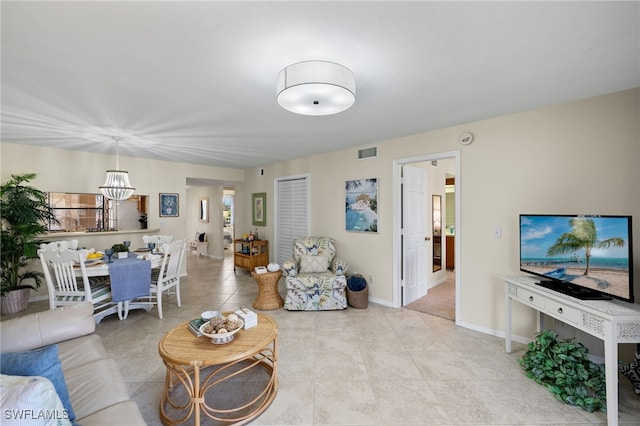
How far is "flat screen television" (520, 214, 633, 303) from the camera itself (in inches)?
74.7

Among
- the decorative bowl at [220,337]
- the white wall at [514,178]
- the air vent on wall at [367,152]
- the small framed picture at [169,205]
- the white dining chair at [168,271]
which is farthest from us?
the small framed picture at [169,205]

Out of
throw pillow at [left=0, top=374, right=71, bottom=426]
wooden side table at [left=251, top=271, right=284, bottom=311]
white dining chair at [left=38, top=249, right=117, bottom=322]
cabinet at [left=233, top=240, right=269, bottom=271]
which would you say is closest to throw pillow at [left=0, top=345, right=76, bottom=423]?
throw pillow at [left=0, top=374, right=71, bottom=426]

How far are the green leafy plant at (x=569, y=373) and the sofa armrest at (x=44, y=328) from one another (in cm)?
352

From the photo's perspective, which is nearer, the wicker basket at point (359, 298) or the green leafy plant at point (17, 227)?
the green leafy plant at point (17, 227)

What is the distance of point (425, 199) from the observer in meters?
4.43

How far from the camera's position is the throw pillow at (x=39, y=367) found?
3.76ft

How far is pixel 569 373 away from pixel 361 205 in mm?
2839

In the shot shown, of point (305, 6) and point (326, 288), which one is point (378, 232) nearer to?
point (326, 288)

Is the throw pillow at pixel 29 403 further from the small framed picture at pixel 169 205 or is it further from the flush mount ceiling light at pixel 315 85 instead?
the small framed picture at pixel 169 205

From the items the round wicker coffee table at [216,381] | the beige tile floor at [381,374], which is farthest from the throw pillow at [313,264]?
the round wicker coffee table at [216,381]

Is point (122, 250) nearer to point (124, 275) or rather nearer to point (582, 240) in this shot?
point (124, 275)

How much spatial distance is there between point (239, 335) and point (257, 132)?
2.46 metres

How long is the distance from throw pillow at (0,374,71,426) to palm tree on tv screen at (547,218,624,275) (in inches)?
126

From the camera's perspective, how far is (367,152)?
13.6ft
